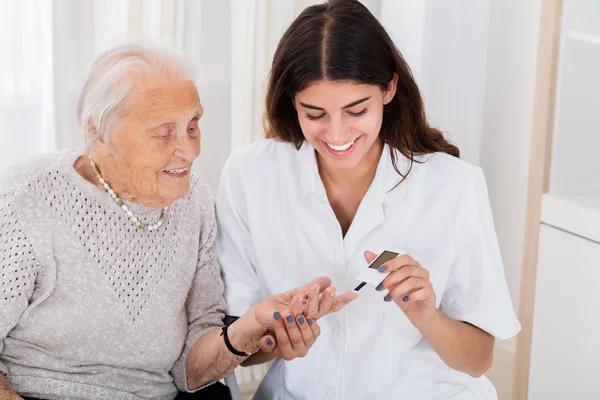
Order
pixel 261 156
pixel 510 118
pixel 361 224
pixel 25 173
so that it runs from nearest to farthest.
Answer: pixel 25 173, pixel 361 224, pixel 261 156, pixel 510 118

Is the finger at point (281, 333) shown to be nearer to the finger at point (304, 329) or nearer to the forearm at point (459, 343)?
the finger at point (304, 329)

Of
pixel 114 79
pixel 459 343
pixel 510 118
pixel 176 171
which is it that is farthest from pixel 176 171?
pixel 510 118

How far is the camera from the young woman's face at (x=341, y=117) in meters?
1.72

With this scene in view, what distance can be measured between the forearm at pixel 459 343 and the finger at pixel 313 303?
0.82ft

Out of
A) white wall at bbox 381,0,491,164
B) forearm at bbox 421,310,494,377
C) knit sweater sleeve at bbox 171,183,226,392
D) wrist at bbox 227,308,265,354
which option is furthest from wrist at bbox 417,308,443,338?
white wall at bbox 381,0,491,164

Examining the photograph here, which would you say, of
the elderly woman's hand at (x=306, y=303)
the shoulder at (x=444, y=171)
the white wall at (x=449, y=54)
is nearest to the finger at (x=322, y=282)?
the elderly woman's hand at (x=306, y=303)

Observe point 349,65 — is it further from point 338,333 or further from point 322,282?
point 338,333

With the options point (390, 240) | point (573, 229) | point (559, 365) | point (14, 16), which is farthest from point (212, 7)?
point (559, 365)

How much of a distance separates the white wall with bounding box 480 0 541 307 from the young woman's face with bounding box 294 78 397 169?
45.9 inches

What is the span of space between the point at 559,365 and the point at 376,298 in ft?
2.48

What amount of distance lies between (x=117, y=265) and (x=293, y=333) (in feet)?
1.30

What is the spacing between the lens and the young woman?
176cm

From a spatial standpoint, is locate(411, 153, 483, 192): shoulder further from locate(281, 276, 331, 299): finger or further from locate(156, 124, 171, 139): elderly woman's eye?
locate(156, 124, 171, 139): elderly woman's eye

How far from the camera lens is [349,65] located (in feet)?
5.62
